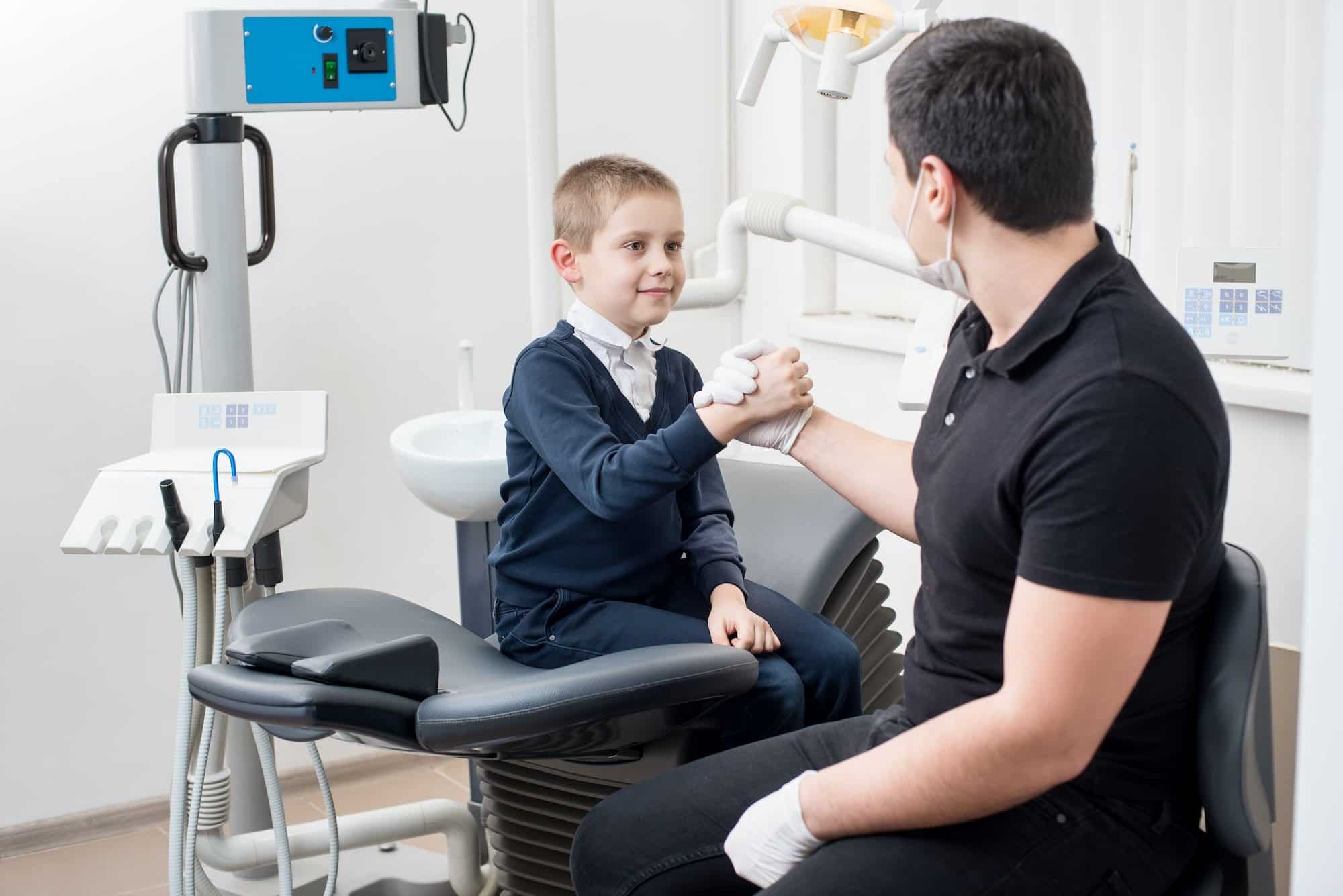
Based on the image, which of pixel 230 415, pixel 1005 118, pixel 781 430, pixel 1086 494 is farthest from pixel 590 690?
pixel 230 415

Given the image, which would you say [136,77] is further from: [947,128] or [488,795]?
[947,128]

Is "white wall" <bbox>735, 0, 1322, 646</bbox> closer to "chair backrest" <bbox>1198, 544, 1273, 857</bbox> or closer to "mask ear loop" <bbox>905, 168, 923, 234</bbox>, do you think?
"chair backrest" <bbox>1198, 544, 1273, 857</bbox>

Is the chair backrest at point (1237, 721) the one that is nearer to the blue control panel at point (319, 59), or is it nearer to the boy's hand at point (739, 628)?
the boy's hand at point (739, 628)

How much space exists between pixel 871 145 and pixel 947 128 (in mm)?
2009

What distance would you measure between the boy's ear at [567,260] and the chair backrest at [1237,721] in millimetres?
938

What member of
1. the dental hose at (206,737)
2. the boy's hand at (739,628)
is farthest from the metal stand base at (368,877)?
the boy's hand at (739,628)

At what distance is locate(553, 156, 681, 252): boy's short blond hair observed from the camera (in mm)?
1752

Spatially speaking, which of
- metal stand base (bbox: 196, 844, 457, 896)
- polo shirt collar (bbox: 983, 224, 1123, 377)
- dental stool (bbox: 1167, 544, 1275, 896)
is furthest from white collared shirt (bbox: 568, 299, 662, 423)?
metal stand base (bbox: 196, 844, 457, 896)

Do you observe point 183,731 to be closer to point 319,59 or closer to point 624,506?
point 624,506

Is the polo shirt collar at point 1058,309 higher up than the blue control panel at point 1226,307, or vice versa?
the polo shirt collar at point 1058,309

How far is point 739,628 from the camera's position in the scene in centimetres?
166

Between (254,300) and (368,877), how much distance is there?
1.13 m

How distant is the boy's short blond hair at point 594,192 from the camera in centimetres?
175

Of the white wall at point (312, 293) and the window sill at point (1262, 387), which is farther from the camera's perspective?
the white wall at point (312, 293)
